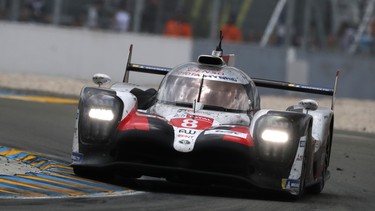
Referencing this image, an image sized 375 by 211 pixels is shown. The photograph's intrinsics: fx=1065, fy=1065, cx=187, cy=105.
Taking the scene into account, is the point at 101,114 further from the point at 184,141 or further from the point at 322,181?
the point at 322,181

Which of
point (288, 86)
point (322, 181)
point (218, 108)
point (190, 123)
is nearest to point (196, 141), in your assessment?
point (190, 123)

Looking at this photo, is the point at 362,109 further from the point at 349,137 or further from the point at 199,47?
the point at 349,137

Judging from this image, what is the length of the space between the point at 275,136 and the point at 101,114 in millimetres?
1623

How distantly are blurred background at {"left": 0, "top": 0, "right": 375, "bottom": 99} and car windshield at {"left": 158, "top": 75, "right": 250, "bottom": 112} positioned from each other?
571 inches

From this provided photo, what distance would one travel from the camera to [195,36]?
26109 millimetres

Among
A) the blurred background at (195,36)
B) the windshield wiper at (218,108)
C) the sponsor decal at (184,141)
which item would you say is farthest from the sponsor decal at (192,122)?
the blurred background at (195,36)

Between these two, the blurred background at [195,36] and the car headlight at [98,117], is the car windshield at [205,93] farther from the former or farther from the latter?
the blurred background at [195,36]

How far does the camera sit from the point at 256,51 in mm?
26688

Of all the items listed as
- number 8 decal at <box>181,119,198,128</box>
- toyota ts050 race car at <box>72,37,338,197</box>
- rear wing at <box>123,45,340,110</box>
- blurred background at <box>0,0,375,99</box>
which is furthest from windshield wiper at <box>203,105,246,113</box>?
blurred background at <box>0,0,375,99</box>

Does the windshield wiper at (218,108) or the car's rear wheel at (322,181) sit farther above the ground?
the windshield wiper at (218,108)

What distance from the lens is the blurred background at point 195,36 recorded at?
25.3 m

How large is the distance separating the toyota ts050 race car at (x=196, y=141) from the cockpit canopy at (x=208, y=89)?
1 centimetres

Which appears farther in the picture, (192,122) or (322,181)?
(322,181)

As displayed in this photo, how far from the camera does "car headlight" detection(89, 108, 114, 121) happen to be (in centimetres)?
977
